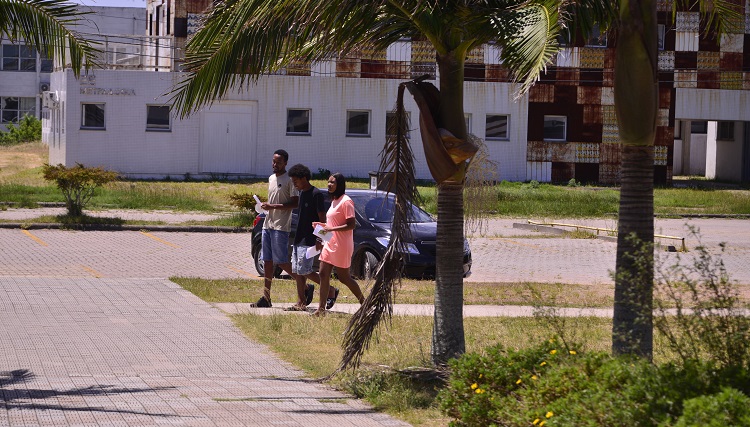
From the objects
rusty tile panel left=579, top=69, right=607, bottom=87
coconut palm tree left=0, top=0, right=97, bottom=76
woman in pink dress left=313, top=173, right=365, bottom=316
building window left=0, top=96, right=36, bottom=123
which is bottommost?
woman in pink dress left=313, top=173, right=365, bottom=316

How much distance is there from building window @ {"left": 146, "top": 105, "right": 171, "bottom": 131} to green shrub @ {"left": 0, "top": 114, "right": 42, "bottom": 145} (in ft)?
81.7

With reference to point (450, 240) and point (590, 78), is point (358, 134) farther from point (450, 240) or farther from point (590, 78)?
point (450, 240)

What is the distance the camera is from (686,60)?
42094 millimetres

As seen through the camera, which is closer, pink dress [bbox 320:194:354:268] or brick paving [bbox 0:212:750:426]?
brick paving [bbox 0:212:750:426]

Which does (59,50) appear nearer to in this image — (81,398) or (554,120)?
(81,398)

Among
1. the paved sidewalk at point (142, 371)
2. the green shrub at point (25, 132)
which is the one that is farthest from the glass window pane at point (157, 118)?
the paved sidewalk at point (142, 371)

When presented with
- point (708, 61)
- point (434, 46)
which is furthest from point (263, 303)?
point (708, 61)

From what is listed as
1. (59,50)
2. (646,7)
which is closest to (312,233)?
(59,50)

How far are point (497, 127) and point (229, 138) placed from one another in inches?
→ 429

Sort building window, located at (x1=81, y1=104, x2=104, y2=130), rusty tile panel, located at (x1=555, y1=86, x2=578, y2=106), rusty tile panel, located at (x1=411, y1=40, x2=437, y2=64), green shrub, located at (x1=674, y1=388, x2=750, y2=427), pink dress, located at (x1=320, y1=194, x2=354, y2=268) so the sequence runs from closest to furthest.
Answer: green shrub, located at (x1=674, y1=388, x2=750, y2=427) < pink dress, located at (x1=320, y1=194, x2=354, y2=268) < building window, located at (x1=81, y1=104, x2=104, y2=130) < rusty tile panel, located at (x1=411, y1=40, x2=437, y2=64) < rusty tile panel, located at (x1=555, y1=86, x2=578, y2=106)

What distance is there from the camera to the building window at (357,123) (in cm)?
4019

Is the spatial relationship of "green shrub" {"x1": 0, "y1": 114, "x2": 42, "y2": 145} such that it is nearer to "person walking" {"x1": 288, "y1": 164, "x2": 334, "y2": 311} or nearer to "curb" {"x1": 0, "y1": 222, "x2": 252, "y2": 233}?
"curb" {"x1": 0, "y1": 222, "x2": 252, "y2": 233}

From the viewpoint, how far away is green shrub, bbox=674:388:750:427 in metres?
4.51

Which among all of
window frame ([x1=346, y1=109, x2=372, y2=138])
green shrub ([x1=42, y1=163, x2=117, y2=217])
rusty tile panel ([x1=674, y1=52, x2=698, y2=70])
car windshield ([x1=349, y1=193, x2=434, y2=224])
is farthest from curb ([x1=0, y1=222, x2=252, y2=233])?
rusty tile panel ([x1=674, y1=52, x2=698, y2=70])
